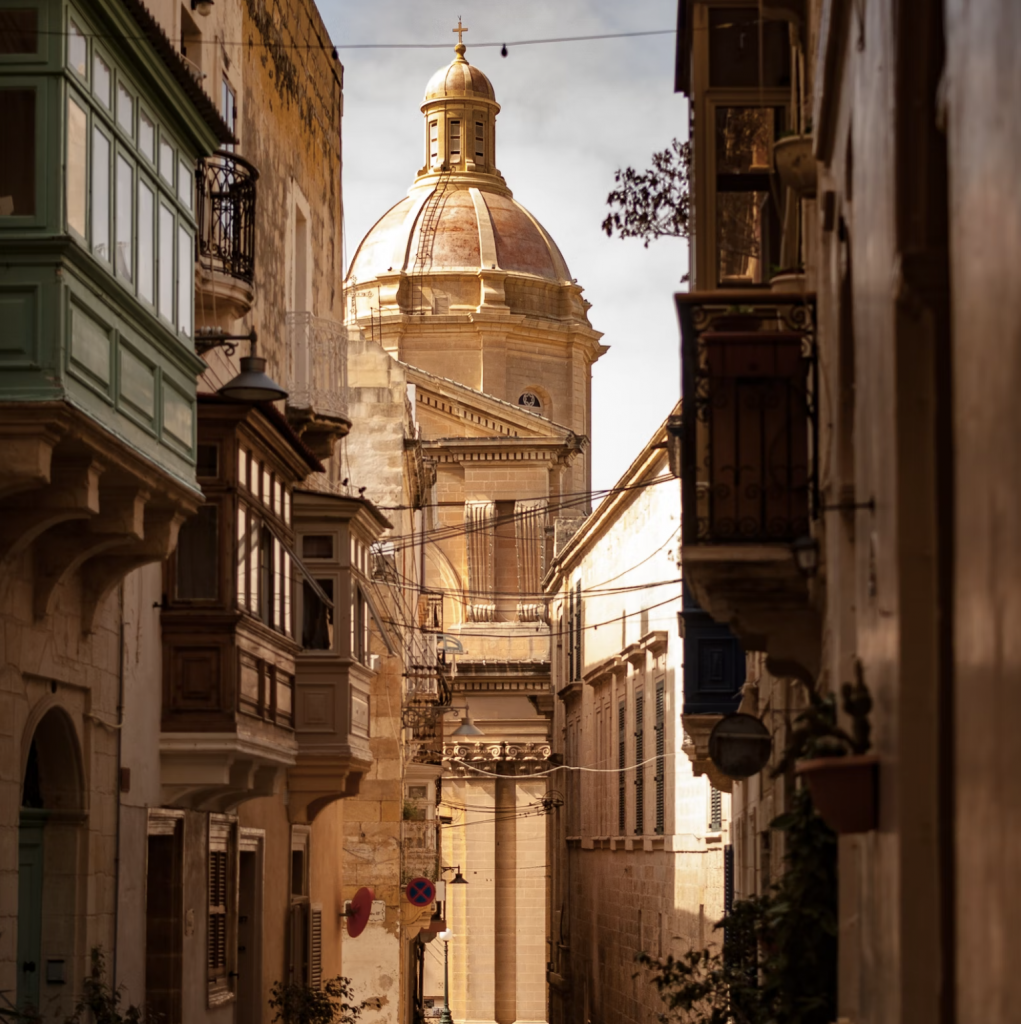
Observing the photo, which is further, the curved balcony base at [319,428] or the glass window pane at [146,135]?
the curved balcony base at [319,428]

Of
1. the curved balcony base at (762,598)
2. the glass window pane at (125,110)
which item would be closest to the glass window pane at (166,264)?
the glass window pane at (125,110)

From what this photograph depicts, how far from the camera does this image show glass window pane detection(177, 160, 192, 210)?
13.8 m

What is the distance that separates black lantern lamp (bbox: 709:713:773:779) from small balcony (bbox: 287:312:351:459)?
A: 9577 mm

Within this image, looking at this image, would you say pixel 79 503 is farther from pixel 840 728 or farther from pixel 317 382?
pixel 317 382

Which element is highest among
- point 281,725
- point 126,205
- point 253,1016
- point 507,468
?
point 507,468

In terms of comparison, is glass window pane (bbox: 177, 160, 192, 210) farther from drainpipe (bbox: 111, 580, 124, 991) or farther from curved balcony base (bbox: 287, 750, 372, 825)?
curved balcony base (bbox: 287, 750, 372, 825)

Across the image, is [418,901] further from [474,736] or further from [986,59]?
[986,59]

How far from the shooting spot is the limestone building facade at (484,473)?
42656mm

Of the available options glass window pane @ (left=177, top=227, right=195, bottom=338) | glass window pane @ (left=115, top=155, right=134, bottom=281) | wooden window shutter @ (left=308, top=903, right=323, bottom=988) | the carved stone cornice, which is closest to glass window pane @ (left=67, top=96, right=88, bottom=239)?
glass window pane @ (left=115, top=155, right=134, bottom=281)

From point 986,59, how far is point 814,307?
20.8 ft

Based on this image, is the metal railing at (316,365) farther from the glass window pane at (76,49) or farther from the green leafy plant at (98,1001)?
the glass window pane at (76,49)

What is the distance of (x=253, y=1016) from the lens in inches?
741

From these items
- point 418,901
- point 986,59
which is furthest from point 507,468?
point 986,59

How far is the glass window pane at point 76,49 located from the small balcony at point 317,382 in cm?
955
